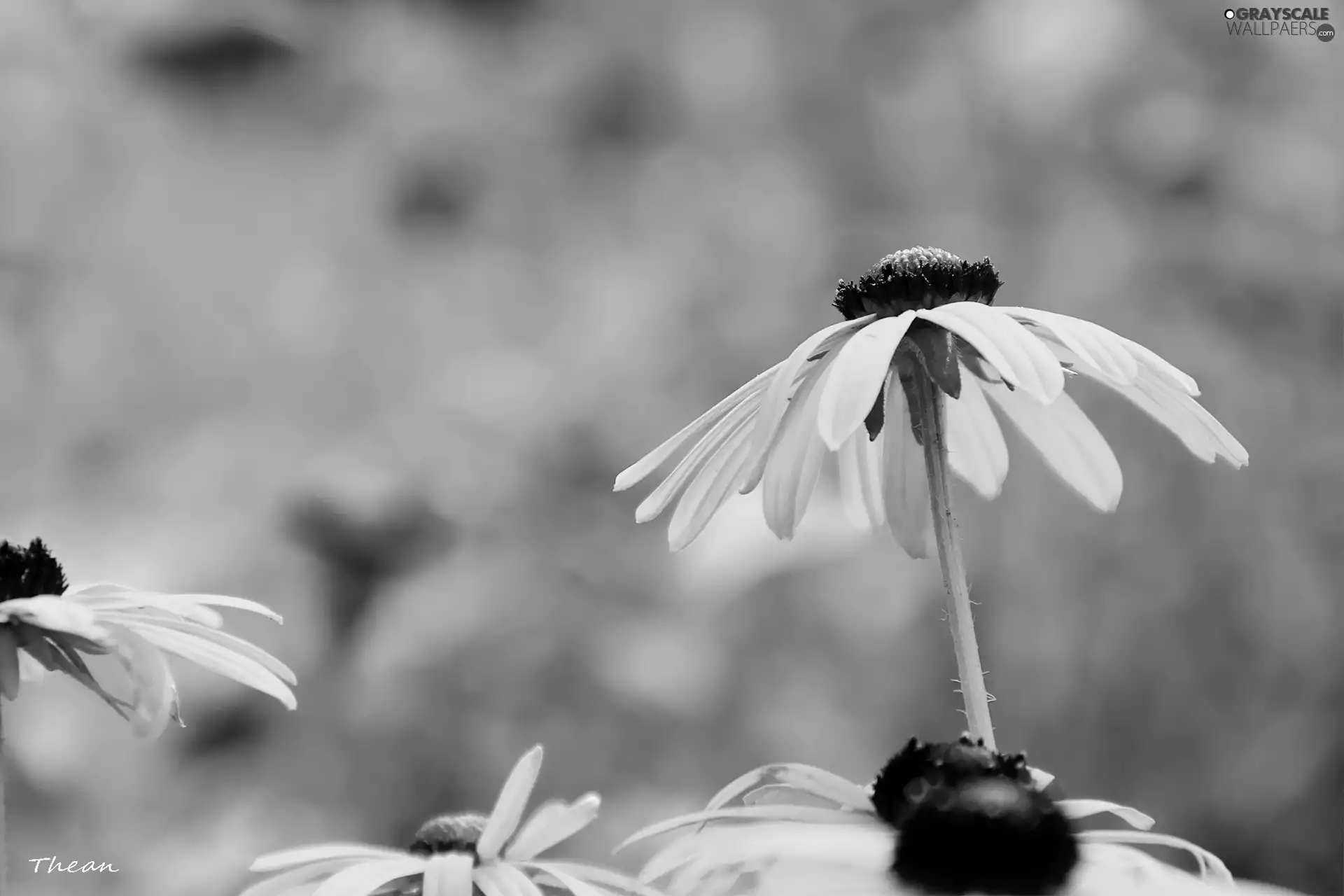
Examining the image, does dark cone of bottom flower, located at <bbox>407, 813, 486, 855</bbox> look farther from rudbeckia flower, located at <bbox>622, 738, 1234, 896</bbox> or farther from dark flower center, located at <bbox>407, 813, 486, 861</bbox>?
rudbeckia flower, located at <bbox>622, 738, 1234, 896</bbox>

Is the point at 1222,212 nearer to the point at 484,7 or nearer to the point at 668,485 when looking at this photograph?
the point at 484,7

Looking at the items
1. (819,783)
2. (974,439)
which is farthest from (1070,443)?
(819,783)

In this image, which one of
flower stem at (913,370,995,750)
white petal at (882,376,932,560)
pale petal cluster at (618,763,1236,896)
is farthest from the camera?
white petal at (882,376,932,560)

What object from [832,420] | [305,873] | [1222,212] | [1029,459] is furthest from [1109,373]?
[1222,212]

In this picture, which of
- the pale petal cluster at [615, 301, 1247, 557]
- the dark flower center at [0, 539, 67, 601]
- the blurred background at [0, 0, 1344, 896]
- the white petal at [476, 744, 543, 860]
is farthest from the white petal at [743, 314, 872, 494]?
the blurred background at [0, 0, 1344, 896]

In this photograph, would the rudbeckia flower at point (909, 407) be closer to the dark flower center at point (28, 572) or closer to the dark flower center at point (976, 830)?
the dark flower center at point (976, 830)

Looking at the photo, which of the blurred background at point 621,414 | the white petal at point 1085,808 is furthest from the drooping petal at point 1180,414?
the blurred background at point 621,414

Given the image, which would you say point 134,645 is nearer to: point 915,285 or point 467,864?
point 467,864
